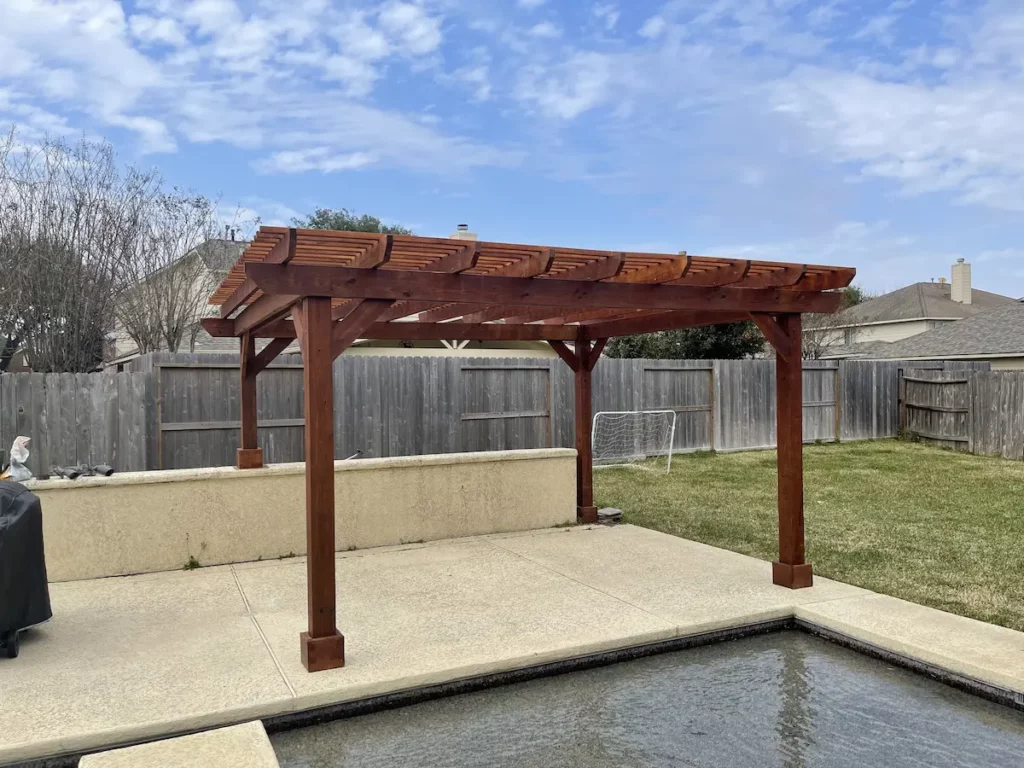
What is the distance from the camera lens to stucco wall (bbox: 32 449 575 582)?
611 centimetres

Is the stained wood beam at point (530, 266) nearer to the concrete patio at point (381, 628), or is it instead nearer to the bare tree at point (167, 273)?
the concrete patio at point (381, 628)

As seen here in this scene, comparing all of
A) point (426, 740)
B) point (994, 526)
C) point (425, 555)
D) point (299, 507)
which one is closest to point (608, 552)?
point (425, 555)

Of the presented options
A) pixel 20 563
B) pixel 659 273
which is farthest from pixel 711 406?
pixel 20 563

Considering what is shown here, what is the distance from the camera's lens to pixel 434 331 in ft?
24.3

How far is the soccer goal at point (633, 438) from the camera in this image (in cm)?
1283

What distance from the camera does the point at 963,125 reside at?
13.2 m

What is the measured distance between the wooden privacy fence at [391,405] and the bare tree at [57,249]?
4.35 meters

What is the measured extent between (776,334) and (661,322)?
54.2 inches

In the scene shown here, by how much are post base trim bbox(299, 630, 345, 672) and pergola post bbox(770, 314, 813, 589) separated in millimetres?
3202

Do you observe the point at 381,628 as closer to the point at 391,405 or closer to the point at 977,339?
the point at 391,405

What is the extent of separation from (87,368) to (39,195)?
294 cm

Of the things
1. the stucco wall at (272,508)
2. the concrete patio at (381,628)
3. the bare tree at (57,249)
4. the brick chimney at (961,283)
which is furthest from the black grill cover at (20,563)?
the brick chimney at (961,283)

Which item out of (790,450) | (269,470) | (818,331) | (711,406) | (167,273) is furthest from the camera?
(818,331)

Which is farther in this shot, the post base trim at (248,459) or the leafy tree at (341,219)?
the leafy tree at (341,219)
